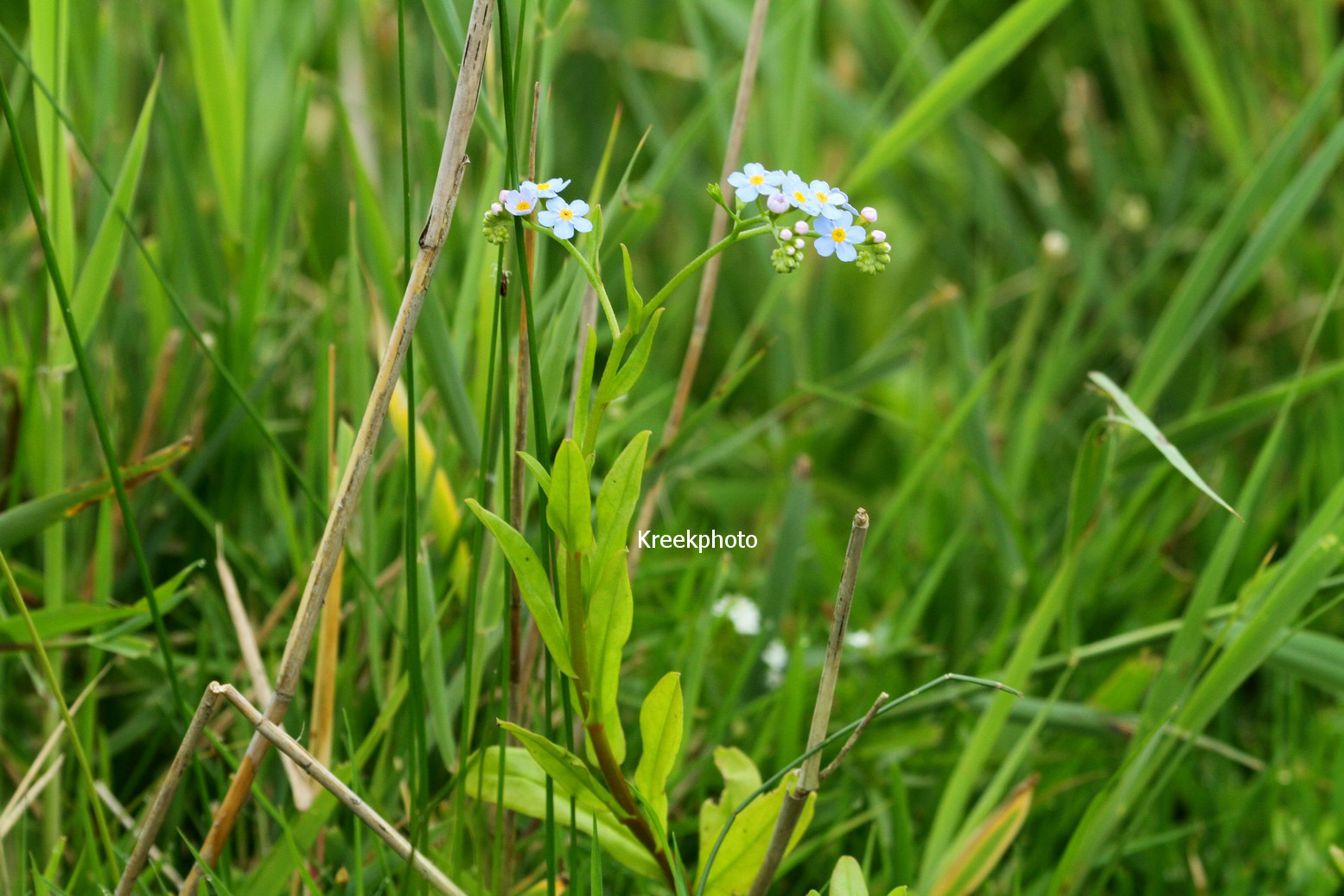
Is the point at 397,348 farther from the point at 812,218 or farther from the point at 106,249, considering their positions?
the point at 106,249

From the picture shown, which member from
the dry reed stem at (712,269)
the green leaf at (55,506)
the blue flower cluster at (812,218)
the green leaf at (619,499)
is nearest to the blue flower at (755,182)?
the blue flower cluster at (812,218)

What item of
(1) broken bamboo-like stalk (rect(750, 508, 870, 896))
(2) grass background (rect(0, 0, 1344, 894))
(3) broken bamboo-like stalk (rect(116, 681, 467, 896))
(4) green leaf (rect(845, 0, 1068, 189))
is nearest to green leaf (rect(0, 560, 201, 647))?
(2) grass background (rect(0, 0, 1344, 894))

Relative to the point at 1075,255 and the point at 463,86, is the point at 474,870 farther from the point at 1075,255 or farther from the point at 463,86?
the point at 1075,255

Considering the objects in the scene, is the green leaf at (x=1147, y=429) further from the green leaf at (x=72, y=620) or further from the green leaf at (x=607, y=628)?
the green leaf at (x=72, y=620)

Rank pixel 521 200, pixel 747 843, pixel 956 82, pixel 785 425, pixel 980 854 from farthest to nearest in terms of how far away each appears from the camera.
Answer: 1. pixel 785 425
2. pixel 956 82
3. pixel 980 854
4. pixel 747 843
5. pixel 521 200

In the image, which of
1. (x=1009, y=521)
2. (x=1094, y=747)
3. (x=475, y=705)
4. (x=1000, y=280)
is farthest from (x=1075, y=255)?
(x=475, y=705)

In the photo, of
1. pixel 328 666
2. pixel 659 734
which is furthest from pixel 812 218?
pixel 328 666
